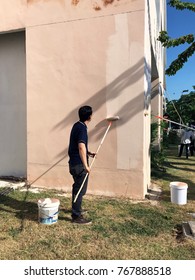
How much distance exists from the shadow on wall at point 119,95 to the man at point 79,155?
1.41 meters

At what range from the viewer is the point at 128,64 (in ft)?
18.1

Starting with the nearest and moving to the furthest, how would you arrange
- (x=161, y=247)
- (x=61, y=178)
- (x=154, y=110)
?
(x=161, y=247), (x=61, y=178), (x=154, y=110)

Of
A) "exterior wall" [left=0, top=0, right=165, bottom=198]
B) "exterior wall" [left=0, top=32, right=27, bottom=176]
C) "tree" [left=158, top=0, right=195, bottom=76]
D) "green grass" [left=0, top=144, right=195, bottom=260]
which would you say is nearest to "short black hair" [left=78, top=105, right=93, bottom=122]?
"exterior wall" [left=0, top=0, right=165, bottom=198]

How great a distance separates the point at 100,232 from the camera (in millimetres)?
4121

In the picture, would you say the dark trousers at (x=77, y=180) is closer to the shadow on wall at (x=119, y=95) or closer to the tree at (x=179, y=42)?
the shadow on wall at (x=119, y=95)

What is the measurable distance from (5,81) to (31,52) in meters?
1.28

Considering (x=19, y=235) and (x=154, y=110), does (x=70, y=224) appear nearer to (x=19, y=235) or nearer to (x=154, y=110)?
(x=19, y=235)

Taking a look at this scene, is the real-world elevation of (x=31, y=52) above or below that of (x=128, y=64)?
above

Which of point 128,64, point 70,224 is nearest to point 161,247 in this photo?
point 70,224

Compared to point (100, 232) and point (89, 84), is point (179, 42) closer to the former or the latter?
point (89, 84)

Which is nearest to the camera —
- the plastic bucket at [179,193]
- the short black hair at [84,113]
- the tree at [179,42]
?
the short black hair at [84,113]

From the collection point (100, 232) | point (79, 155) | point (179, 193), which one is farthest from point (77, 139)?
point (179, 193)

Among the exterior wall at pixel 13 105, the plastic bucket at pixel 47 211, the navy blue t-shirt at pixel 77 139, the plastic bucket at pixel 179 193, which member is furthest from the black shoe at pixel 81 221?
the exterior wall at pixel 13 105

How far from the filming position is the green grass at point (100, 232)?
3.51 meters
